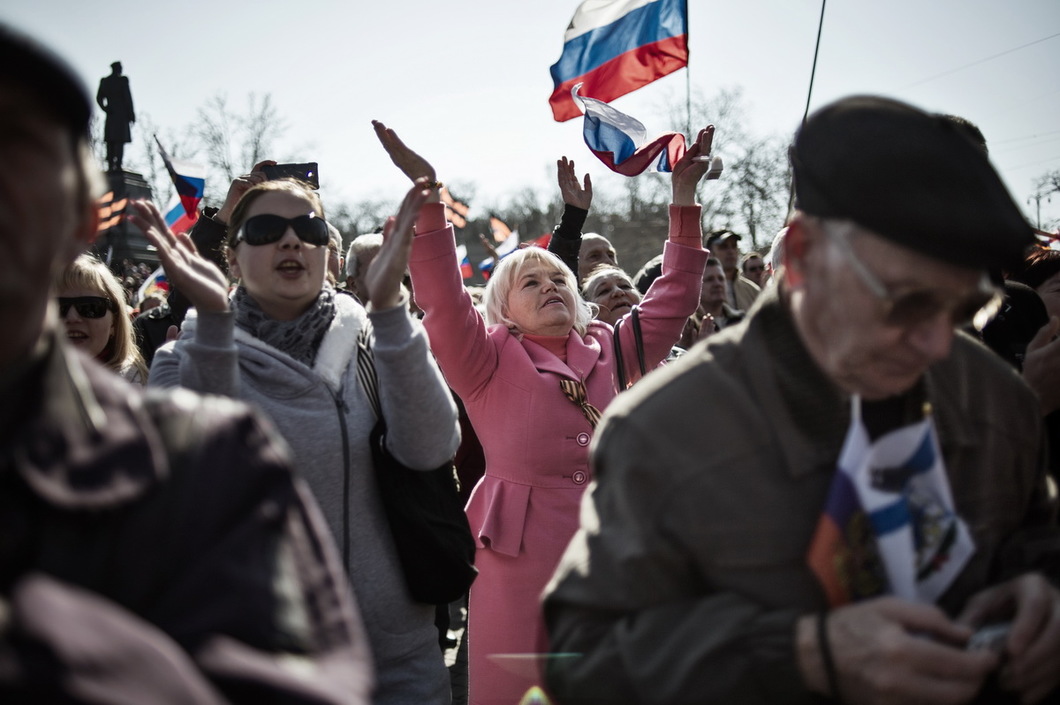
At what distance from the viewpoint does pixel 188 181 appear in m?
7.45

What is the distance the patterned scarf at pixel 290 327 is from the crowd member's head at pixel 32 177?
5.15ft

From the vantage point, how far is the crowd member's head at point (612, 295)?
508cm

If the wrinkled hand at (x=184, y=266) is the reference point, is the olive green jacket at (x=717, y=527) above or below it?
below

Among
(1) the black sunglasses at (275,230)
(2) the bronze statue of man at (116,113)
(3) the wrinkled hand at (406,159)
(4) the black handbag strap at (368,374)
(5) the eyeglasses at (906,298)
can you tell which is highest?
(2) the bronze statue of man at (116,113)

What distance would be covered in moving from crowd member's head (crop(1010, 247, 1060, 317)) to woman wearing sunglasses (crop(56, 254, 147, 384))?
3761mm

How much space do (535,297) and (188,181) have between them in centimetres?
503

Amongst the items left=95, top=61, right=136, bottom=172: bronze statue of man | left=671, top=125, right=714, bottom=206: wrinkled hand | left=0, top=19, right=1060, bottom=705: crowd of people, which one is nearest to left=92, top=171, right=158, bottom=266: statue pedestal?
left=95, top=61, right=136, bottom=172: bronze statue of man

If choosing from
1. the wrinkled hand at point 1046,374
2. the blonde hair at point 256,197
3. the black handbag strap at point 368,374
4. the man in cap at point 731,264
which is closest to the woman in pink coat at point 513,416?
the blonde hair at point 256,197

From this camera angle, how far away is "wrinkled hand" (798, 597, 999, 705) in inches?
50.5

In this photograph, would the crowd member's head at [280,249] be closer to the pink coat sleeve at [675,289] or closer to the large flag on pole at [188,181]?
the pink coat sleeve at [675,289]

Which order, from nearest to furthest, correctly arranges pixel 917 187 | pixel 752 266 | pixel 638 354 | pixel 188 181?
pixel 917 187, pixel 638 354, pixel 188 181, pixel 752 266

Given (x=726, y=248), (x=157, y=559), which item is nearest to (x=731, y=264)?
(x=726, y=248)

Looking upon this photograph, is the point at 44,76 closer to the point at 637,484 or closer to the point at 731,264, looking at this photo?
the point at 637,484

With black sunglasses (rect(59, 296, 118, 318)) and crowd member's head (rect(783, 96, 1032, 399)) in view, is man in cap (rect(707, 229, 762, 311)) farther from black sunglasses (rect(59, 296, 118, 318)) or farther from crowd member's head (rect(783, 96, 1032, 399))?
crowd member's head (rect(783, 96, 1032, 399))
